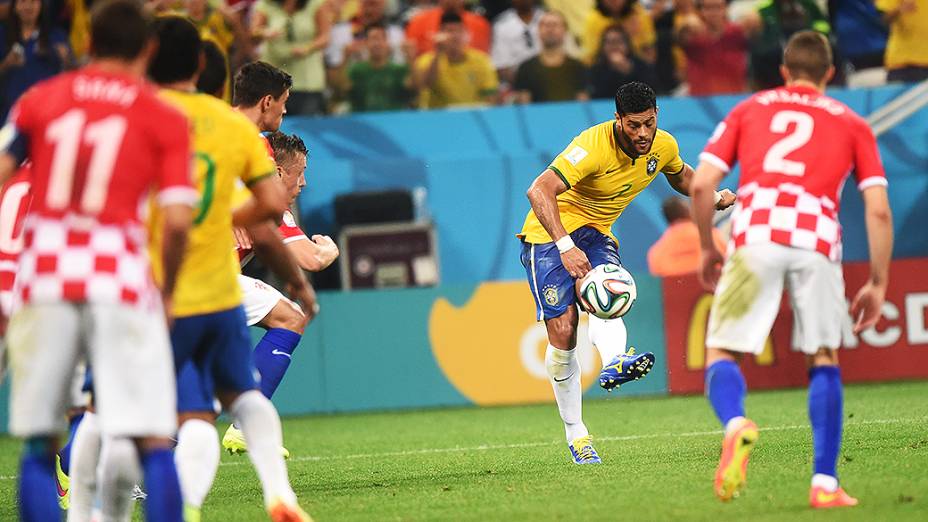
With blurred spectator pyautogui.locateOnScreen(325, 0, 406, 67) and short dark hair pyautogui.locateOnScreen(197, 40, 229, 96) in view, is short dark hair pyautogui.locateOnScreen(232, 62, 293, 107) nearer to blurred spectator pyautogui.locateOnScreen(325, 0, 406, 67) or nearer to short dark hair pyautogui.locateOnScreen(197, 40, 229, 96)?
short dark hair pyautogui.locateOnScreen(197, 40, 229, 96)

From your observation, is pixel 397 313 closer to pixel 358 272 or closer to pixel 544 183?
pixel 358 272

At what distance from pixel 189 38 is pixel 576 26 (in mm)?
11136

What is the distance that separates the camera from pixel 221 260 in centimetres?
575

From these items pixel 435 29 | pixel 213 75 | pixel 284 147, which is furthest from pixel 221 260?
pixel 435 29

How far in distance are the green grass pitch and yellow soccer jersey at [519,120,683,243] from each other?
4.94ft

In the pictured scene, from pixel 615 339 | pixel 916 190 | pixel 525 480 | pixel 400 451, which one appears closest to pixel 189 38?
pixel 525 480

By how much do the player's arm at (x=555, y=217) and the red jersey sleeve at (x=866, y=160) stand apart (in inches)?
103

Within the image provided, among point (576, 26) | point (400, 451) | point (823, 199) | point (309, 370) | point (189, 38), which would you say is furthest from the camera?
point (576, 26)

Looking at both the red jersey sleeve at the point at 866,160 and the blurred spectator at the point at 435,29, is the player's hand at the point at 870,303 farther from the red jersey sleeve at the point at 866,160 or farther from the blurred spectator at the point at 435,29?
the blurred spectator at the point at 435,29

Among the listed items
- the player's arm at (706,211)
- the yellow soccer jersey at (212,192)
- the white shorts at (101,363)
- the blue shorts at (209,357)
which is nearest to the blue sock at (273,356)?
the blue shorts at (209,357)

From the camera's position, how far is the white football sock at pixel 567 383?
905 cm

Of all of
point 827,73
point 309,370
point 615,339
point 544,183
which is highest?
point 827,73

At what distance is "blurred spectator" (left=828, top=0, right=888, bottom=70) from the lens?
1565cm

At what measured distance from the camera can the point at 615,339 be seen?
9227mm
